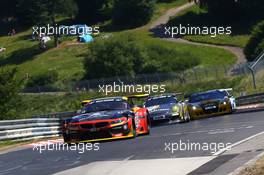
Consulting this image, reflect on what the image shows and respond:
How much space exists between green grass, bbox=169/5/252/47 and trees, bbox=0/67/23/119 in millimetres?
43500

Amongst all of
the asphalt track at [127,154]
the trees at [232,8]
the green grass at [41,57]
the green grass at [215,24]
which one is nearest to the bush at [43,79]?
the green grass at [41,57]

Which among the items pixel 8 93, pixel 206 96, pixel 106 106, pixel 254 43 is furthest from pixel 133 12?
pixel 106 106

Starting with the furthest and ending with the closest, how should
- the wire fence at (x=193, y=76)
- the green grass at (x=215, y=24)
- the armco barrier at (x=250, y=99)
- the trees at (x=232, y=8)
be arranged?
the trees at (x=232, y=8)
the green grass at (x=215, y=24)
the wire fence at (x=193, y=76)
the armco barrier at (x=250, y=99)

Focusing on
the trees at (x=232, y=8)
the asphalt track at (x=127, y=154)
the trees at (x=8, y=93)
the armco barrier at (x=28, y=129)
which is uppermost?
the trees at (x=232, y=8)

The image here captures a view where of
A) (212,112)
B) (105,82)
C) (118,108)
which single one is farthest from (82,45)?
(118,108)

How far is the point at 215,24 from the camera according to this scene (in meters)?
93.2

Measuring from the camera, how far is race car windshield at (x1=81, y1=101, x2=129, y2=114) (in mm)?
21625

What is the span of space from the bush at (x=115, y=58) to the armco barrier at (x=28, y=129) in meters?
42.3

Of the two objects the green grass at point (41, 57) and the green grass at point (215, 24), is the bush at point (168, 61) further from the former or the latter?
the green grass at point (215, 24)

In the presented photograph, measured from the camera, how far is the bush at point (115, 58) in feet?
255

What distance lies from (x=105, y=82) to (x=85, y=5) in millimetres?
51325

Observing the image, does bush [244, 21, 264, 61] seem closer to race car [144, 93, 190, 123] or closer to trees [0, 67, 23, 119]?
trees [0, 67, 23, 119]

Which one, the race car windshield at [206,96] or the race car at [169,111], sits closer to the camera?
the race car at [169,111]

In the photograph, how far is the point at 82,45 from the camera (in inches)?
3856
